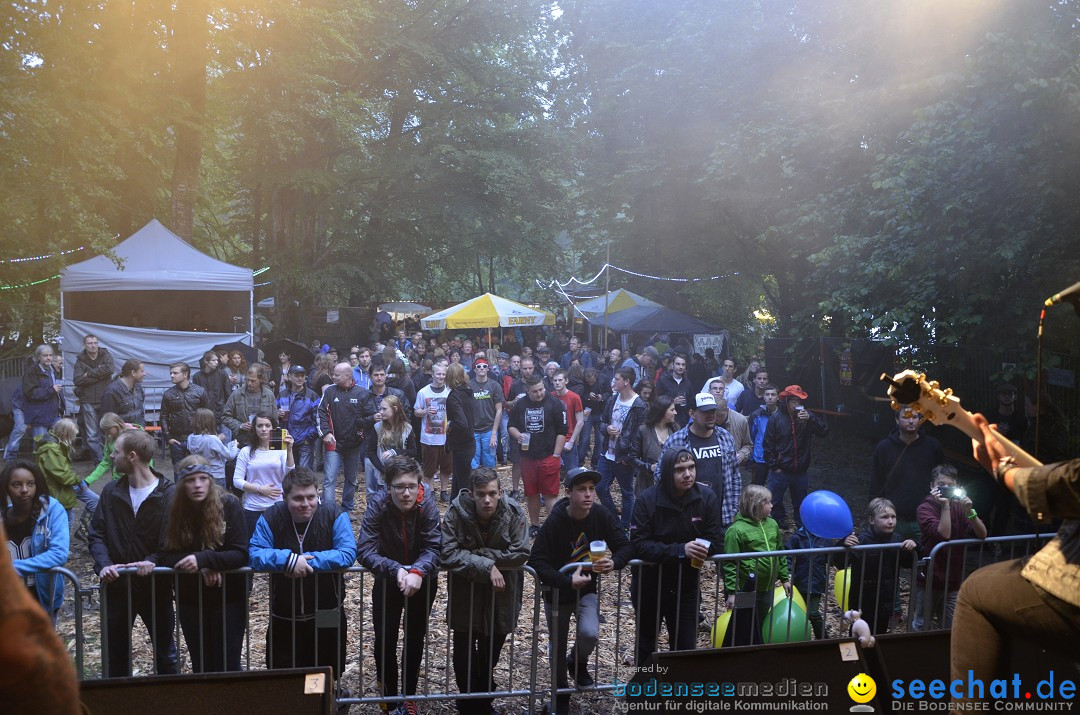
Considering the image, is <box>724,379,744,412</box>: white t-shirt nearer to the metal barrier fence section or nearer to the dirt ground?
the dirt ground

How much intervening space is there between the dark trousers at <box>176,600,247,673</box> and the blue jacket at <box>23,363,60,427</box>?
26.9ft

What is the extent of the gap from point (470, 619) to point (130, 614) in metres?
2.08

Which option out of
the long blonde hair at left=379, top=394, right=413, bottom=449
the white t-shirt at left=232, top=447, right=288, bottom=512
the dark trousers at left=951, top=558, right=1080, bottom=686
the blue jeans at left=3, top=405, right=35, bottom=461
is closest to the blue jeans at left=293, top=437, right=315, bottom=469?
the long blonde hair at left=379, top=394, right=413, bottom=449

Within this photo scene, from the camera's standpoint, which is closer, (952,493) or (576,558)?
(576,558)

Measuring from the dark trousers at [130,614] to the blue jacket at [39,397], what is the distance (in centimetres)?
802

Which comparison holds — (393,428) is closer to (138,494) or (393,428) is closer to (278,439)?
(278,439)

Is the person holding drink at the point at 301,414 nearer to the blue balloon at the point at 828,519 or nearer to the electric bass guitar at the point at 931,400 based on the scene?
the blue balloon at the point at 828,519

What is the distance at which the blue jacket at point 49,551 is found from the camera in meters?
5.28

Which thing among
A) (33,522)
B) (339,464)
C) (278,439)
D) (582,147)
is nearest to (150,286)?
(339,464)

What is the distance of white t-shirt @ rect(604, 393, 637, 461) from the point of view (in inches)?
391

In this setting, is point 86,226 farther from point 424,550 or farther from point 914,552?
point 914,552

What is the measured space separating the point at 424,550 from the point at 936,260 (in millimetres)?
7948

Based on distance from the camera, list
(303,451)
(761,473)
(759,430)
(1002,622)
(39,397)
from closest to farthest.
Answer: (1002,622), (761,473), (759,430), (303,451), (39,397)

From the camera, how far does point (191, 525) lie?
522 centimetres
